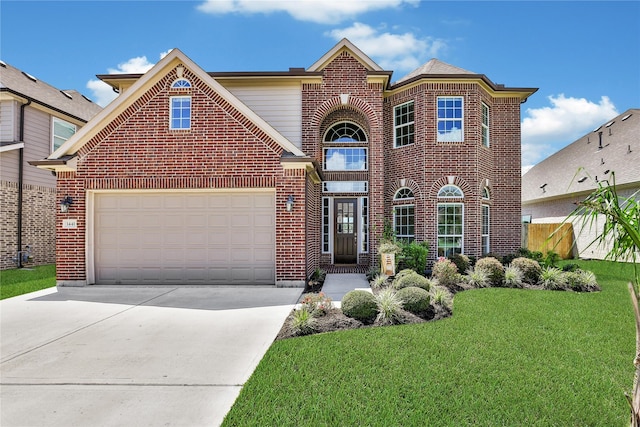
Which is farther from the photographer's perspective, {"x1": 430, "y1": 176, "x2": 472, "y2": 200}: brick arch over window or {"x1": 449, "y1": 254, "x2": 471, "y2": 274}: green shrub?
{"x1": 430, "y1": 176, "x2": 472, "y2": 200}: brick arch over window

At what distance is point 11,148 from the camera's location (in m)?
13.2

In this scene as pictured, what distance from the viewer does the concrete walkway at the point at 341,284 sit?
29.2 ft

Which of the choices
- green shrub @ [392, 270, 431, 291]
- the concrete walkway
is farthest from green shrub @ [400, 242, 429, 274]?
green shrub @ [392, 270, 431, 291]

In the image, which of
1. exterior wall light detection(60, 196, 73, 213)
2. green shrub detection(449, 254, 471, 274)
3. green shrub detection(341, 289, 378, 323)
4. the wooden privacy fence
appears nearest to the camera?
green shrub detection(341, 289, 378, 323)

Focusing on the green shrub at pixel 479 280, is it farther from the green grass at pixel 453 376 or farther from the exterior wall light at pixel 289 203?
the exterior wall light at pixel 289 203

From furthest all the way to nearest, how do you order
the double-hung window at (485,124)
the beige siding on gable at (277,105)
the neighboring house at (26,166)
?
the double-hung window at (485,124) → the neighboring house at (26,166) → the beige siding on gable at (277,105)

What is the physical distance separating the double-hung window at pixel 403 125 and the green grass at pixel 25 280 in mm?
12028

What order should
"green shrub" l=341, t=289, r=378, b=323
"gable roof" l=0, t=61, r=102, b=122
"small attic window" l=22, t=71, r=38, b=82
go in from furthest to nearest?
"small attic window" l=22, t=71, r=38, b=82 → "gable roof" l=0, t=61, r=102, b=122 → "green shrub" l=341, t=289, r=378, b=323

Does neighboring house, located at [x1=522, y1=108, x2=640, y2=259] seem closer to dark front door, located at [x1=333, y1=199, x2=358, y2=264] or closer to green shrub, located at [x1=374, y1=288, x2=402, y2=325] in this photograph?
dark front door, located at [x1=333, y1=199, x2=358, y2=264]

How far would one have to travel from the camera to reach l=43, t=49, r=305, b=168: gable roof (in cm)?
964

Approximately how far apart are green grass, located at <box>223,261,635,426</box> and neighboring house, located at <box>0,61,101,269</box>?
534 inches

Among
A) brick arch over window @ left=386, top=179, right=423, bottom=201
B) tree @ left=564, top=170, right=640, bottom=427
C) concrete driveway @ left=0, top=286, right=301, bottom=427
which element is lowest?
concrete driveway @ left=0, top=286, right=301, bottom=427

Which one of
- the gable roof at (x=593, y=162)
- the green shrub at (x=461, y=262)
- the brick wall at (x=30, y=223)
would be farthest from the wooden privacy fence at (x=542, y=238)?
the brick wall at (x=30, y=223)

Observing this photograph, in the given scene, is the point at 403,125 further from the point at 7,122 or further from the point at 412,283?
the point at 7,122
